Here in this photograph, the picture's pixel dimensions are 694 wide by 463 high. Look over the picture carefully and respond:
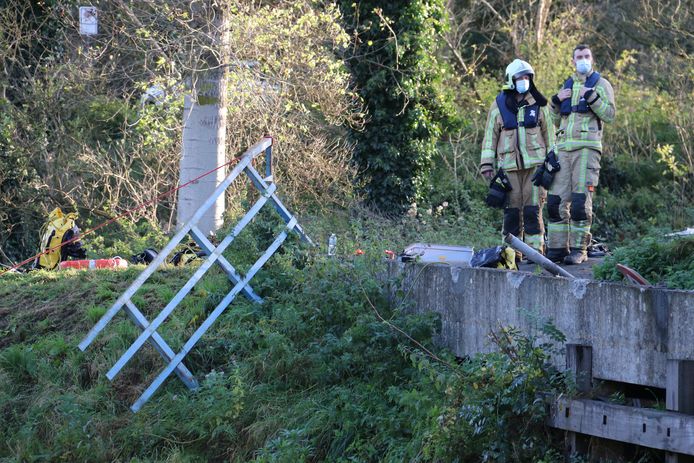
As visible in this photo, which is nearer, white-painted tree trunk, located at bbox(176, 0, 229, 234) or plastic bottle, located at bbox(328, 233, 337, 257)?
plastic bottle, located at bbox(328, 233, 337, 257)

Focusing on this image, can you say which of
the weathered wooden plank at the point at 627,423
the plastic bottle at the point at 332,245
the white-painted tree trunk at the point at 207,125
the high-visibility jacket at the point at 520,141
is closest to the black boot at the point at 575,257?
the high-visibility jacket at the point at 520,141

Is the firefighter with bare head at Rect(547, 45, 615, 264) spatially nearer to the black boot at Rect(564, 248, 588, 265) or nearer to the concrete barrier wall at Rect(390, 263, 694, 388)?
the black boot at Rect(564, 248, 588, 265)

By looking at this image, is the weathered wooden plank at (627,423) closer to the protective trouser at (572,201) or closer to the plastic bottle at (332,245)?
the plastic bottle at (332,245)

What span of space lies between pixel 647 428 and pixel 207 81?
30.3ft

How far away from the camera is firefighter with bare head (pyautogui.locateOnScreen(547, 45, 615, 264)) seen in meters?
9.76

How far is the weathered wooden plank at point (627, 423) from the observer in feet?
18.5

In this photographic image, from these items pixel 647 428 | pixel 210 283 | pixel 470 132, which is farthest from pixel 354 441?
pixel 470 132

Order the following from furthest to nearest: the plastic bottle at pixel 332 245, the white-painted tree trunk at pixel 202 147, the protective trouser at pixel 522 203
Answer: the white-painted tree trunk at pixel 202 147 < the protective trouser at pixel 522 203 < the plastic bottle at pixel 332 245

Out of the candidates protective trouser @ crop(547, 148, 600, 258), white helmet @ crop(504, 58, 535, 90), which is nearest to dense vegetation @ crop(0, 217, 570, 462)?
protective trouser @ crop(547, 148, 600, 258)

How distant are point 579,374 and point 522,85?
4306 mm

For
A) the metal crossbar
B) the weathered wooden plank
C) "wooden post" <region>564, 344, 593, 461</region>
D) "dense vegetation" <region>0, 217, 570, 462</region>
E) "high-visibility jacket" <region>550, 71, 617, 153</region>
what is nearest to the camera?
the weathered wooden plank

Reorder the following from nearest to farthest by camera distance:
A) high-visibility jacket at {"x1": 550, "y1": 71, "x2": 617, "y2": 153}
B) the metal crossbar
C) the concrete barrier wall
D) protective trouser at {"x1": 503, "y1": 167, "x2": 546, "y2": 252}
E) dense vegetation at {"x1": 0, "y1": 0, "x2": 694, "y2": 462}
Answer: the concrete barrier wall, dense vegetation at {"x1": 0, "y1": 0, "x2": 694, "y2": 462}, the metal crossbar, high-visibility jacket at {"x1": 550, "y1": 71, "x2": 617, "y2": 153}, protective trouser at {"x1": 503, "y1": 167, "x2": 546, "y2": 252}

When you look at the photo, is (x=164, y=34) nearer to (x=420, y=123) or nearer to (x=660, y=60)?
(x=420, y=123)

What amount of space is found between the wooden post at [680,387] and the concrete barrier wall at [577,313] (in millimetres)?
62
